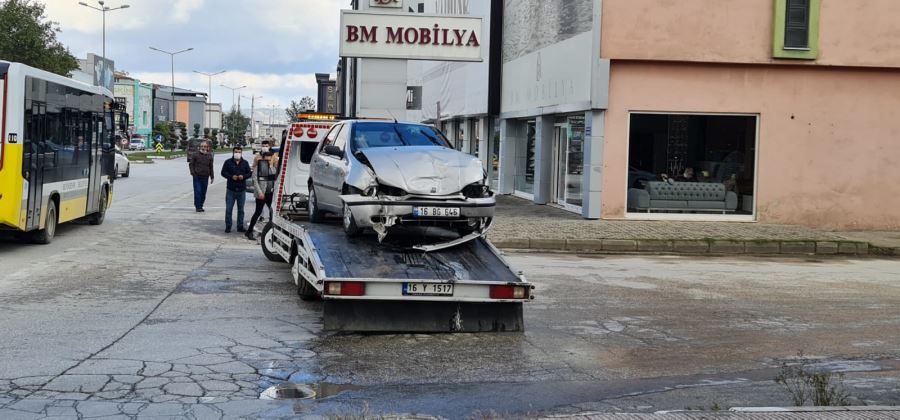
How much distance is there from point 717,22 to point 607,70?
8.71 ft

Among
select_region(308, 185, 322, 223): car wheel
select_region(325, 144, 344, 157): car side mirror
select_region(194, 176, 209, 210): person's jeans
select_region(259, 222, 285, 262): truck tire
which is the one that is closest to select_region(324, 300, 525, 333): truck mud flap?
select_region(325, 144, 344, 157): car side mirror

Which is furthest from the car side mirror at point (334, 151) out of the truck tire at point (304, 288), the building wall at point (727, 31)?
the building wall at point (727, 31)

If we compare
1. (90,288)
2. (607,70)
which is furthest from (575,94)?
(90,288)

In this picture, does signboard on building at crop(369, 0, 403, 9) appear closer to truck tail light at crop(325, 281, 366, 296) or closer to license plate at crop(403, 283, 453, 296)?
license plate at crop(403, 283, 453, 296)

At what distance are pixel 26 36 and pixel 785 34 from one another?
130ft

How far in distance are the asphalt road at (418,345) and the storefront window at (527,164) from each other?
49.4 ft

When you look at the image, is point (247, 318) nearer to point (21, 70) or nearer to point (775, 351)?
point (775, 351)

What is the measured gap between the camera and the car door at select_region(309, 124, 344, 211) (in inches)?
476

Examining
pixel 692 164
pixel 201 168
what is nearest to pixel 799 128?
pixel 692 164

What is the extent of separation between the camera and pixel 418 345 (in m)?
9.12

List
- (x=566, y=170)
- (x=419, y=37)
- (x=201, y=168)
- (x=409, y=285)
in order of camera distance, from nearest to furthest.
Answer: (x=409, y=285)
(x=201, y=168)
(x=566, y=170)
(x=419, y=37)

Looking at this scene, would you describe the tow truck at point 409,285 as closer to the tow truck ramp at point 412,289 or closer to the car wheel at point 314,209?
the tow truck ramp at point 412,289

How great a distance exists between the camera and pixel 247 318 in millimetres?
10195

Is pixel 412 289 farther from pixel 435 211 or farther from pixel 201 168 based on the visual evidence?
pixel 201 168
